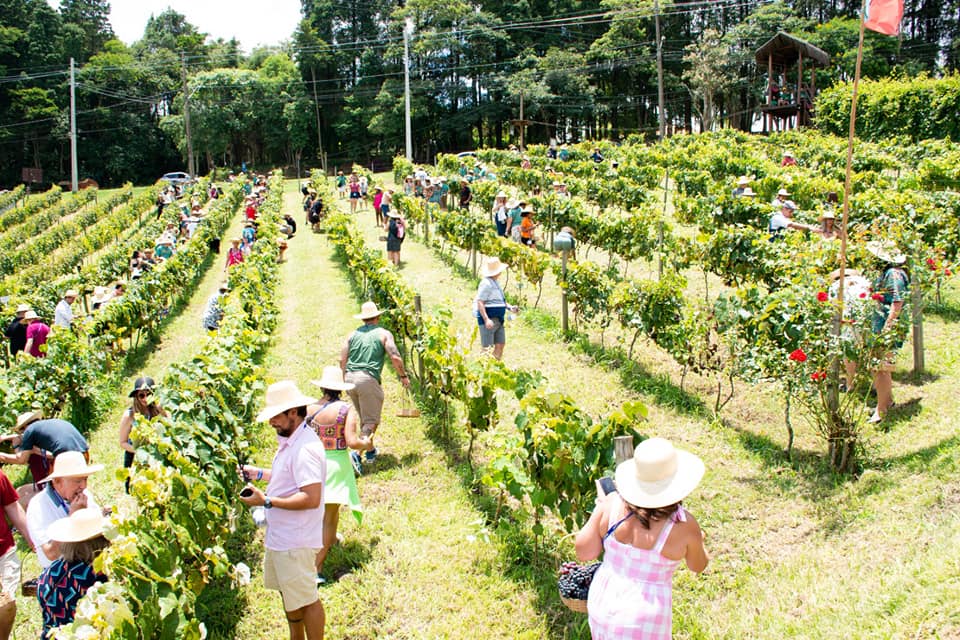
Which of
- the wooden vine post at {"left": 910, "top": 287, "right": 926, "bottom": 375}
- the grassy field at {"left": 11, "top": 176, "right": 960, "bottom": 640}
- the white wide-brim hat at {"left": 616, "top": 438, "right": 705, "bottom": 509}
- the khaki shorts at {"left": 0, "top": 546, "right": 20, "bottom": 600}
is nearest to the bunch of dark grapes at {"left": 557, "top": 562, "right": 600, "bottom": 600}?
the white wide-brim hat at {"left": 616, "top": 438, "right": 705, "bottom": 509}

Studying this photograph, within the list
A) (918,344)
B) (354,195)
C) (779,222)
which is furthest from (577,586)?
(354,195)

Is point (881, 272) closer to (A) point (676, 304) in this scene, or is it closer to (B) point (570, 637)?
(A) point (676, 304)

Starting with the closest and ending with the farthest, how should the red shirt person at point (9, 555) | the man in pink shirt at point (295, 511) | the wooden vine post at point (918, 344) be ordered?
the man in pink shirt at point (295, 511) < the red shirt person at point (9, 555) < the wooden vine post at point (918, 344)

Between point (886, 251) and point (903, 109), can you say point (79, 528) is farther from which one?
point (903, 109)

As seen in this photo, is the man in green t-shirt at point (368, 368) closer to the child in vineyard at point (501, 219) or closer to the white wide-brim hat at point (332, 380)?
the white wide-brim hat at point (332, 380)

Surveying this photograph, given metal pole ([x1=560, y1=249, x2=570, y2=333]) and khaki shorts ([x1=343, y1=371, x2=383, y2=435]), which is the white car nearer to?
metal pole ([x1=560, y1=249, x2=570, y2=333])

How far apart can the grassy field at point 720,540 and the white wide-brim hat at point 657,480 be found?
6.00 feet

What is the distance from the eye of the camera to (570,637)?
443 centimetres

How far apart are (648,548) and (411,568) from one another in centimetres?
280

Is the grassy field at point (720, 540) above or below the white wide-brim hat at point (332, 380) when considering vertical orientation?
below

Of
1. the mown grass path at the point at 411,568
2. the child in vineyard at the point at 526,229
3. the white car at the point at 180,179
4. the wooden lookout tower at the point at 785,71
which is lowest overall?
the mown grass path at the point at 411,568

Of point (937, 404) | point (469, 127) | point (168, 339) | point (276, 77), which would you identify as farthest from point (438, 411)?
point (276, 77)

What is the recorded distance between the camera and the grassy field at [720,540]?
4320mm

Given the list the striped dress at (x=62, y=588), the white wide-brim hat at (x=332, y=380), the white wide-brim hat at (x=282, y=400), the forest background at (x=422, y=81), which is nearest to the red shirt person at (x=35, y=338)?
the white wide-brim hat at (x=332, y=380)
